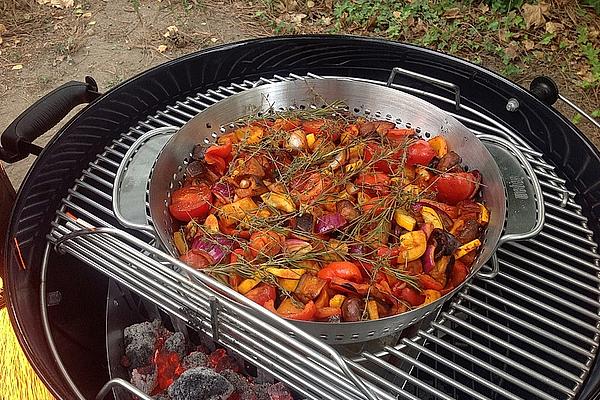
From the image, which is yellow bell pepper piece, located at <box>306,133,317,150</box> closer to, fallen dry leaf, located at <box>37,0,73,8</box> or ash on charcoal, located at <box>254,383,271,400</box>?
ash on charcoal, located at <box>254,383,271,400</box>

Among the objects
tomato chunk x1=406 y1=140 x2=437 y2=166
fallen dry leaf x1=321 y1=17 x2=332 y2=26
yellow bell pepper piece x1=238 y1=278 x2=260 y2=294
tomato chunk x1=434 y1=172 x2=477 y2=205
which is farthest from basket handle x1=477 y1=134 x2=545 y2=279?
fallen dry leaf x1=321 y1=17 x2=332 y2=26

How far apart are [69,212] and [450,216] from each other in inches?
51.5

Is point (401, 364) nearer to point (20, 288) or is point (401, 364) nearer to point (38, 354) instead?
point (38, 354)

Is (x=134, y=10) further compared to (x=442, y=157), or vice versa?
(x=134, y=10)

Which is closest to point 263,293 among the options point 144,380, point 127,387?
point 127,387

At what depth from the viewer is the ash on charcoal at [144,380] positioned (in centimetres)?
184

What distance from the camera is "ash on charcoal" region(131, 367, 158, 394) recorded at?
6.03 feet

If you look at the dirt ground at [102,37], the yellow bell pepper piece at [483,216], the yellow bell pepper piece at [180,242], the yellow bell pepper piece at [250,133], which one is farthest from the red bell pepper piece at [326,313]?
the dirt ground at [102,37]

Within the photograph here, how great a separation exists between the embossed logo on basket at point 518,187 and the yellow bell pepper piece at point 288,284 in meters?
0.79

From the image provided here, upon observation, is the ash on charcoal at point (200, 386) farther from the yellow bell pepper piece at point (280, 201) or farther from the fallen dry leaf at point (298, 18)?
the fallen dry leaf at point (298, 18)

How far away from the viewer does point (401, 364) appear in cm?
182

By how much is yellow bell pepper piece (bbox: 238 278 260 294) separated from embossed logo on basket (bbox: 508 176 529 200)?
883mm

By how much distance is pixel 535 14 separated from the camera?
5.03 meters

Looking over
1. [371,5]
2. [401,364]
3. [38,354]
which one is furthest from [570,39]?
[38,354]
